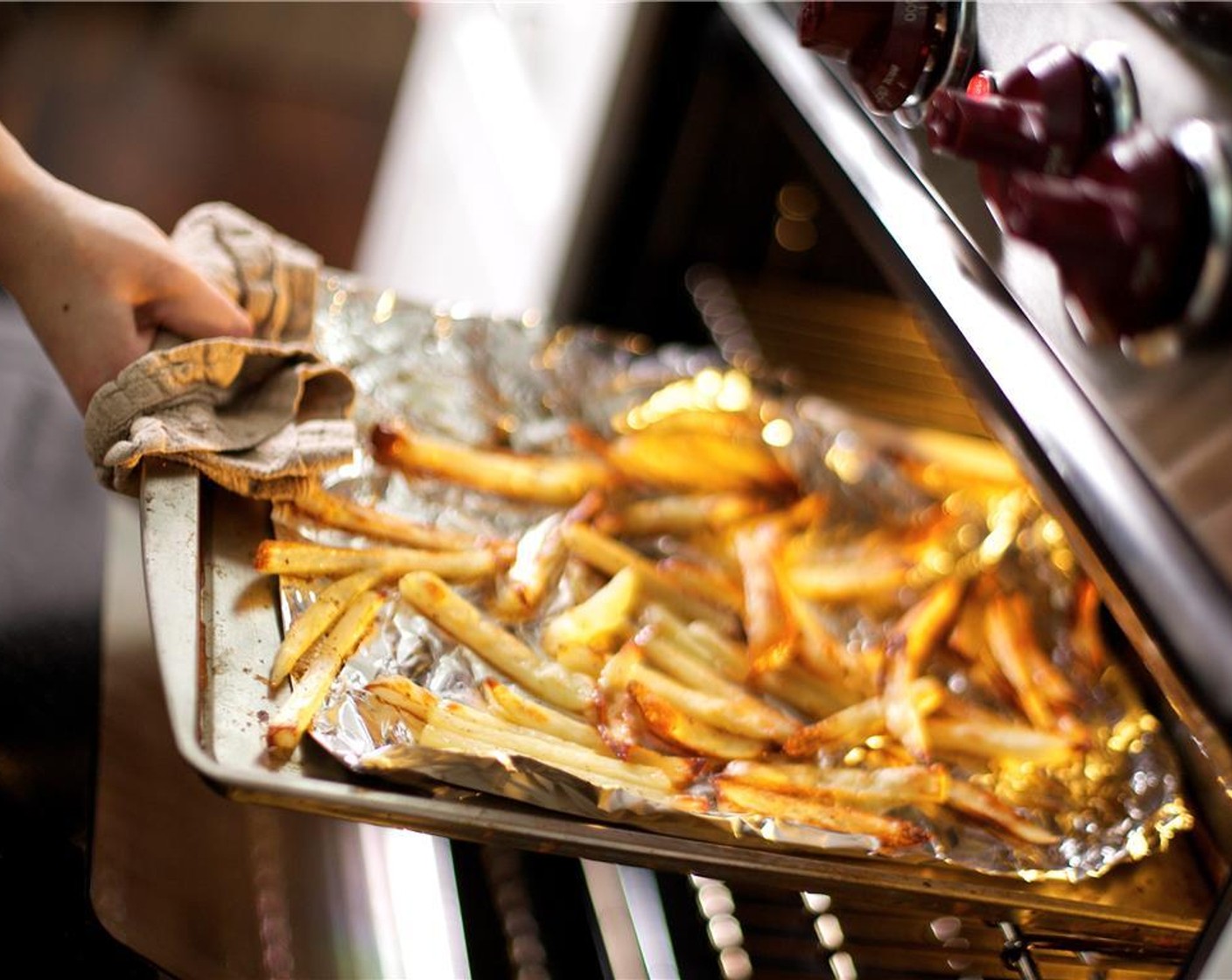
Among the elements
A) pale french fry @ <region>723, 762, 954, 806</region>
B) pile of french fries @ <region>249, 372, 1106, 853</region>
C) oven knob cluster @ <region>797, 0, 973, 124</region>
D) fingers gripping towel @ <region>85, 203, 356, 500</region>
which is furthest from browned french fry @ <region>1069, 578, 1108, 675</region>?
fingers gripping towel @ <region>85, 203, 356, 500</region>

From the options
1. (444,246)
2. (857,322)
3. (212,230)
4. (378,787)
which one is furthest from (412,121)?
(378,787)

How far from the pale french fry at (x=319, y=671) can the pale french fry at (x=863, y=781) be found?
47 centimetres

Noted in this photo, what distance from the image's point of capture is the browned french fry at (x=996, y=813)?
1.53 meters

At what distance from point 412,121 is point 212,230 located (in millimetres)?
2839

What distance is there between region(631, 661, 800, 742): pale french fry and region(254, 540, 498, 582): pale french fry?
0.28 metres

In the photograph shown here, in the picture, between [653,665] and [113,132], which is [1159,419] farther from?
[113,132]

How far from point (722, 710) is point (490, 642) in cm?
30

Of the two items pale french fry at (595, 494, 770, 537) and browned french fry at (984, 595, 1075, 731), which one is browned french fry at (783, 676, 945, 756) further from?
pale french fry at (595, 494, 770, 537)

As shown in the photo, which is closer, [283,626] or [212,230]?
[283,626]

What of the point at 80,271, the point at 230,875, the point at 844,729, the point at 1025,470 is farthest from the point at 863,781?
the point at 80,271

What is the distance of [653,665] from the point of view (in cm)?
165

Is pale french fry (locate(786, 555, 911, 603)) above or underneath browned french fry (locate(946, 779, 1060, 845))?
underneath

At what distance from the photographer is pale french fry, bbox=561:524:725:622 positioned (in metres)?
1.82

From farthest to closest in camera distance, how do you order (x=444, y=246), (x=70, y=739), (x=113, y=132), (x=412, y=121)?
1. (x=113, y=132)
2. (x=412, y=121)
3. (x=444, y=246)
4. (x=70, y=739)
